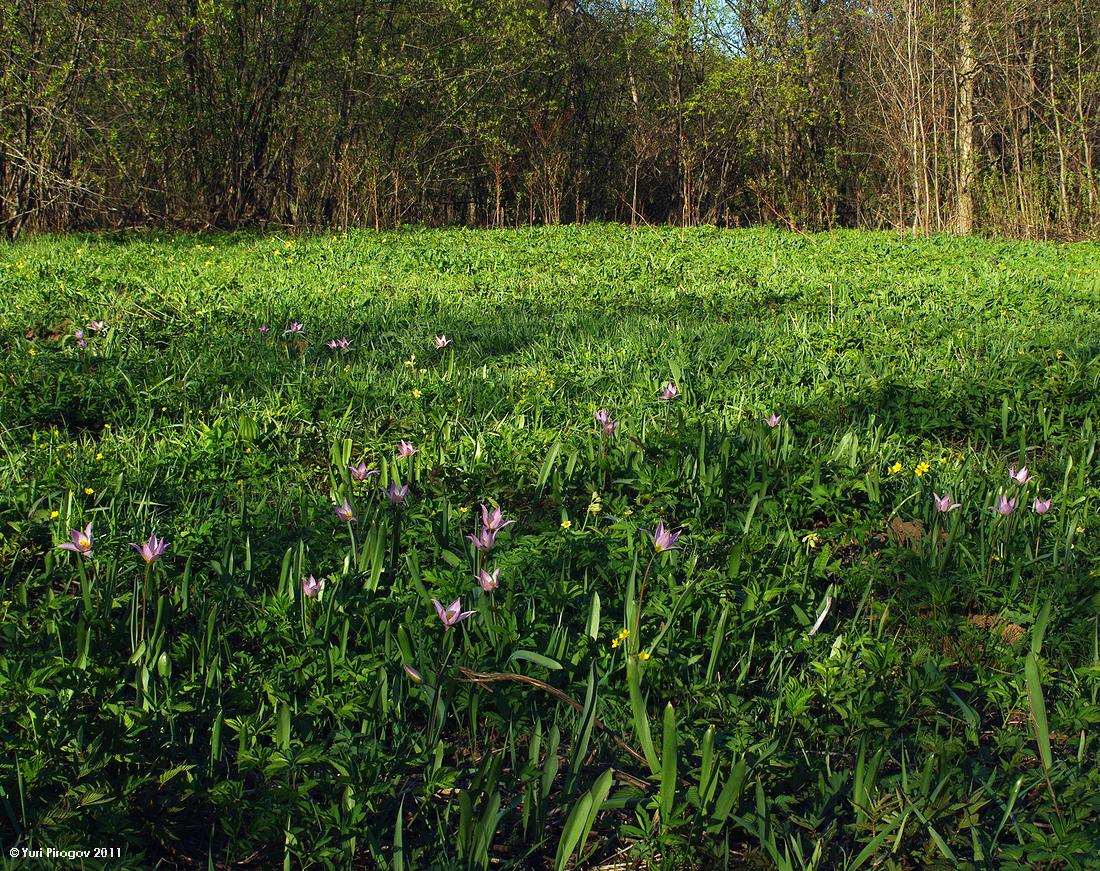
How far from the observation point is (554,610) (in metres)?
2.15

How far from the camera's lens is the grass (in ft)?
5.16

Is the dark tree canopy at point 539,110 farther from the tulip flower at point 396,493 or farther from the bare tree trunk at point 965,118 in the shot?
the tulip flower at point 396,493

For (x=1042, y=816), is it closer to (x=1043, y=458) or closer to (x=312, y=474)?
(x=1043, y=458)

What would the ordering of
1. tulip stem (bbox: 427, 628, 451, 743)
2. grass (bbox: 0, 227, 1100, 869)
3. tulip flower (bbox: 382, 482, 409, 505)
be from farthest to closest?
1. tulip flower (bbox: 382, 482, 409, 505)
2. tulip stem (bbox: 427, 628, 451, 743)
3. grass (bbox: 0, 227, 1100, 869)

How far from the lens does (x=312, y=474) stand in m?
3.09

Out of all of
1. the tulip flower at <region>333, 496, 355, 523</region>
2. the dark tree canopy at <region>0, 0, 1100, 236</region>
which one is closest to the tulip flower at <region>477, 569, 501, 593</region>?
the tulip flower at <region>333, 496, 355, 523</region>

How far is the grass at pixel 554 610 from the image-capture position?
1571mm

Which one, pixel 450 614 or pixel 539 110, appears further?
pixel 539 110

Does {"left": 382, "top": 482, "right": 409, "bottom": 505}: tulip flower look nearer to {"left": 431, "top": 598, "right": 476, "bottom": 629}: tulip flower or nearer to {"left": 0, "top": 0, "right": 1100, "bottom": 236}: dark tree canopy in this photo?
{"left": 431, "top": 598, "right": 476, "bottom": 629}: tulip flower

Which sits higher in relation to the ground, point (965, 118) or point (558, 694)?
point (965, 118)

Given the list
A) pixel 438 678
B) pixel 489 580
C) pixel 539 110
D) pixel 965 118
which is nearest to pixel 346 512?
pixel 489 580

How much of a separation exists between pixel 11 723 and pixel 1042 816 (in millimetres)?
1853

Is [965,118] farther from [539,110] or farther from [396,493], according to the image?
[396,493]

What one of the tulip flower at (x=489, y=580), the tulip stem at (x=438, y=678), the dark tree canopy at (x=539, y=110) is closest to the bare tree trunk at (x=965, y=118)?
the dark tree canopy at (x=539, y=110)
